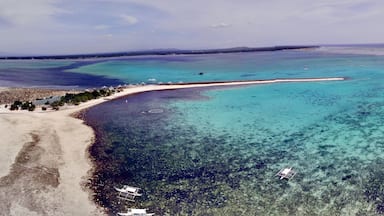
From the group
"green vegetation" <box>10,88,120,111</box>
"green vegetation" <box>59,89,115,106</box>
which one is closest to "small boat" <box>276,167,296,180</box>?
"green vegetation" <box>10,88,120,111</box>

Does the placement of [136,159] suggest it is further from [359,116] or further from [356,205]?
[359,116]

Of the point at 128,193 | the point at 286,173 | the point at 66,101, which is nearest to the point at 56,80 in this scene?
the point at 66,101

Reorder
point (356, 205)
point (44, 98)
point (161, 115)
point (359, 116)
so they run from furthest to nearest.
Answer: point (44, 98) < point (161, 115) < point (359, 116) < point (356, 205)

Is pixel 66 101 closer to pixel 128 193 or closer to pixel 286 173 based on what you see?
pixel 128 193

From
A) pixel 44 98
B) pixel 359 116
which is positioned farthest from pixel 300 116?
pixel 44 98

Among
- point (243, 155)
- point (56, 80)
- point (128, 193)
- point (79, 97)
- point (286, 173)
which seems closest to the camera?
point (128, 193)

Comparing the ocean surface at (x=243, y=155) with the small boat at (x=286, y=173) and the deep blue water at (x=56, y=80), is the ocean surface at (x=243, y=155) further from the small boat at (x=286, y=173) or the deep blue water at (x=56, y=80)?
the deep blue water at (x=56, y=80)
